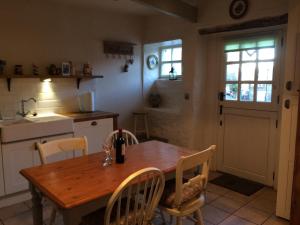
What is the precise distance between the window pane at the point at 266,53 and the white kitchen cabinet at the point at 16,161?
9.33 feet

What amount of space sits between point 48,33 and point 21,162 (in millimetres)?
1701

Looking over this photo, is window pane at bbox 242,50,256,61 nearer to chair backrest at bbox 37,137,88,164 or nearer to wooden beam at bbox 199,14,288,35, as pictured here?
wooden beam at bbox 199,14,288,35

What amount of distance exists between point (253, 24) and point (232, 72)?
2.28 ft

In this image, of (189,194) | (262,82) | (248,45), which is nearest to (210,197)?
(189,194)

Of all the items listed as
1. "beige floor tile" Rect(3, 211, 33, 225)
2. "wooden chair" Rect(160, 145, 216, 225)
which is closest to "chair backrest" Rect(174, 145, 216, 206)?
"wooden chair" Rect(160, 145, 216, 225)

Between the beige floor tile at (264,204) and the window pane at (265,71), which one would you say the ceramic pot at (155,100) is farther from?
the beige floor tile at (264,204)

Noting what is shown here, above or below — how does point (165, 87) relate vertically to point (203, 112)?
above

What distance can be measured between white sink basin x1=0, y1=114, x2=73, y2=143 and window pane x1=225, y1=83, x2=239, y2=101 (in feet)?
6.93

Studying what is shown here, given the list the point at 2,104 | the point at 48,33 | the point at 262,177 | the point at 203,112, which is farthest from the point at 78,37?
the point at 262,177

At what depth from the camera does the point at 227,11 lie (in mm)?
3211

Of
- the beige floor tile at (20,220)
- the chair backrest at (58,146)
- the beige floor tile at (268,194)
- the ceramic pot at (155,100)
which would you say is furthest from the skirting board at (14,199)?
the beige floor tile at (268,194)

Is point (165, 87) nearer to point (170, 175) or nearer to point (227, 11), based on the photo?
point (227, 11)

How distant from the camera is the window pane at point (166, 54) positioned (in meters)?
4.52

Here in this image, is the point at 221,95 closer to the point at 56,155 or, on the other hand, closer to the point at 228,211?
the point at 228,211
